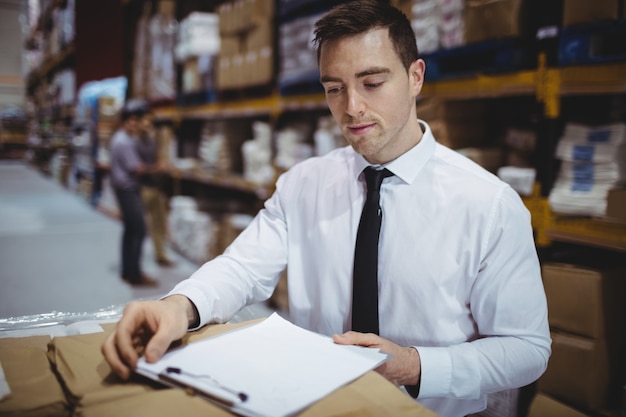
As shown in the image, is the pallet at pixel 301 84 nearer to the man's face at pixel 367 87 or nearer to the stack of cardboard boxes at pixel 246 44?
the stack of cardboard boxes at pixel 246 44

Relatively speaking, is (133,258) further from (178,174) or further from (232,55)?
(232,55)

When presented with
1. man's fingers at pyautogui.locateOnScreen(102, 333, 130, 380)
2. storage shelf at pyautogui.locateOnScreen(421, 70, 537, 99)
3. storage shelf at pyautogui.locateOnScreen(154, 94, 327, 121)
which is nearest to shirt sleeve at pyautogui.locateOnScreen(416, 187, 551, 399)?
man's fingers at pyautogui.locateOnScreen(102, 333, 130, 380)

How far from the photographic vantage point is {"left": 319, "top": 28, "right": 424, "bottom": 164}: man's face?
1.34 meters

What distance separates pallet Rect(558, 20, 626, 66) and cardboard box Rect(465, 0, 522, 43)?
219mm

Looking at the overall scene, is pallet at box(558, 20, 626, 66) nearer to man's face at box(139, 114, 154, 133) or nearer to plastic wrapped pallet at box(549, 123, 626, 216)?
plastic wrapped pallet at box(549, 123, 626, 216)

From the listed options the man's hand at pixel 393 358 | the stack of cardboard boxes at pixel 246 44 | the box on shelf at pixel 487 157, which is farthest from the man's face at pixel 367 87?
the stack of cardboard boxes at pixel 246 44

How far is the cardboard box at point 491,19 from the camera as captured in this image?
2145 mm

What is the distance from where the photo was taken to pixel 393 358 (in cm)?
107

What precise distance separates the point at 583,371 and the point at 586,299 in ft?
0.92

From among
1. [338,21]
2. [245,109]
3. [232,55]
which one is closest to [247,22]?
[232,55]

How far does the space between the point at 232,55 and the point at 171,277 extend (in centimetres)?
219

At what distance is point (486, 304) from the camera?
1.27m

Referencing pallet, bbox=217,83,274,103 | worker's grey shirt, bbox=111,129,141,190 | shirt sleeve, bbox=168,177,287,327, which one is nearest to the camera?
shirt sleeve, bbox=168,177,287,327

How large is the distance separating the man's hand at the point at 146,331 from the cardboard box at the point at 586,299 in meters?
1.50
